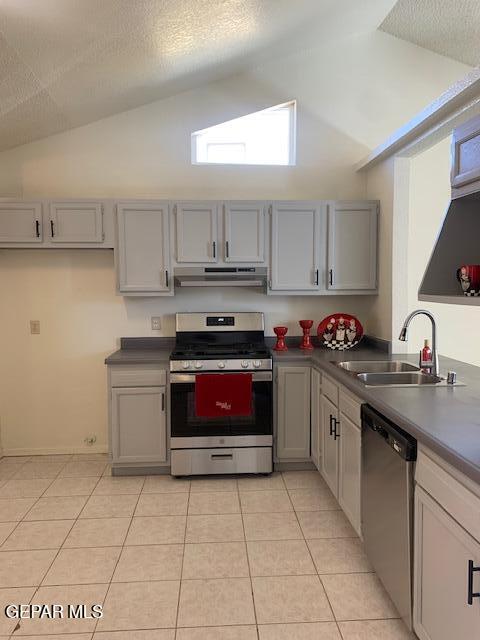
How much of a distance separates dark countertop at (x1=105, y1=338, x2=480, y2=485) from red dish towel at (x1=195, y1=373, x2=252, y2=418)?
315 mm

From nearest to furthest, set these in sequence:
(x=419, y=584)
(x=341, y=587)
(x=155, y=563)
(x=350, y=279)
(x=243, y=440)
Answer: (x=419, y=584), (x=341, y=587), (x=155, y=563), (x=243, y=440), (x=350, y=279)

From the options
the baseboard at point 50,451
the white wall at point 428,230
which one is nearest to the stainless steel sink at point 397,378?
the white wall at point 428,230

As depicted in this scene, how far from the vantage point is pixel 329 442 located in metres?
2.82

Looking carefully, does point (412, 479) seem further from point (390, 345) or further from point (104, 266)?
point (104, 266)

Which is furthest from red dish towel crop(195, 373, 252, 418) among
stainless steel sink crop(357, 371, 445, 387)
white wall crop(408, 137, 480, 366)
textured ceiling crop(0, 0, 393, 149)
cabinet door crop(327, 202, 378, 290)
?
textured ceiling crop(0, 0, 393, 149)

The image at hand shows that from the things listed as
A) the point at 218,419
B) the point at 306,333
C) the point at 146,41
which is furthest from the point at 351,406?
the point at 146,41

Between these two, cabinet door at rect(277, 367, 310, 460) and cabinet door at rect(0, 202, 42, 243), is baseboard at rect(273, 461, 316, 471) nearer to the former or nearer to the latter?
cabinet door at rect(277, 367, 310, 460)

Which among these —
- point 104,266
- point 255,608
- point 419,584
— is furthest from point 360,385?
point 104,266

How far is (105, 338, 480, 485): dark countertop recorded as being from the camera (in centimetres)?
142

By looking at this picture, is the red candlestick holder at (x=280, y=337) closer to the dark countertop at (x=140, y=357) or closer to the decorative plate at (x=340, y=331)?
the decorative plate at (x=340, y=331)

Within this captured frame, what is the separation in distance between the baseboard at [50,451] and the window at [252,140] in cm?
253

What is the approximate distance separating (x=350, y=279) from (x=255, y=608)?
2.34 m

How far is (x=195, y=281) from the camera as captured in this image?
3.29 meters

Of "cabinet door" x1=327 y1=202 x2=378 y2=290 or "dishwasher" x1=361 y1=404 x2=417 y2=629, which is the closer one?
"dishwasher" x1=361 y1=404 x2=417 y2=629
